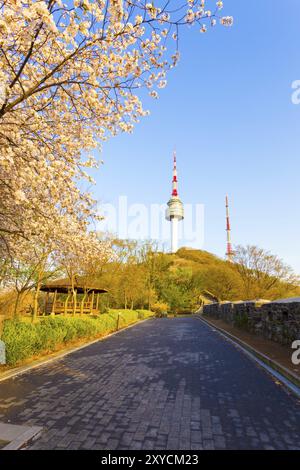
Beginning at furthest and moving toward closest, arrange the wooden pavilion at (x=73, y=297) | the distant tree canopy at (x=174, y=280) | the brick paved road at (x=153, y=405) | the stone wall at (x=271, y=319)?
the distant tree canopy at (x=174, y=280), the wooden pavilion at (x=73, y=297), the stone wall at (x=271, y=319), the brick paved road at (x=153, y=405)

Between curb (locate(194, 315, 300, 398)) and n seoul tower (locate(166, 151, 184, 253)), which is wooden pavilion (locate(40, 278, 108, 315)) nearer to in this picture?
curb (locate(194, 315, 300, 398))

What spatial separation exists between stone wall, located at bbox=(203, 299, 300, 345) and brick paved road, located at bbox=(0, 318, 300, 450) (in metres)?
2.58

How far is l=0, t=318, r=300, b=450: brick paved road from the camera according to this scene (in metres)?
4.26

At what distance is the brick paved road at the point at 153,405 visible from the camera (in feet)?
14.0

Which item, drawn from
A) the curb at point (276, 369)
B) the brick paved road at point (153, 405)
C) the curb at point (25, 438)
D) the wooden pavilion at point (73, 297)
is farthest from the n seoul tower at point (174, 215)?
the curb at point (25, 438)

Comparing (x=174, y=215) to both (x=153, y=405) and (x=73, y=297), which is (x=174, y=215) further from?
(x=153, y=405)

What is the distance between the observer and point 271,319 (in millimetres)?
13570

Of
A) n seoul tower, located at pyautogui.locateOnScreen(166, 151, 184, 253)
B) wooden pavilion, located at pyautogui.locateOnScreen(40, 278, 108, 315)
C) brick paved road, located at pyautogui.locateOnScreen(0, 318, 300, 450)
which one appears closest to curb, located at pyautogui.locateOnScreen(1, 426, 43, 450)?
brick paved road, located at pyautogui.locateOnScreen(0, 318, 300, 450)

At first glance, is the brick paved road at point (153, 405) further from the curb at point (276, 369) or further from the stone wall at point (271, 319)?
the stone wall at point (271, 319)

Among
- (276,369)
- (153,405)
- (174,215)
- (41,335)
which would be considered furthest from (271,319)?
(174,215)

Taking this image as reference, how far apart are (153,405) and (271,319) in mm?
9579

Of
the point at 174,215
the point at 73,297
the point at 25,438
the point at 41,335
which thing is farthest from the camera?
Result: the point at 174,215

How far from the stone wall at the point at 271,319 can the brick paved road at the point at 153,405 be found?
2580 millimetres

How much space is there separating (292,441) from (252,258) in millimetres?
41805
